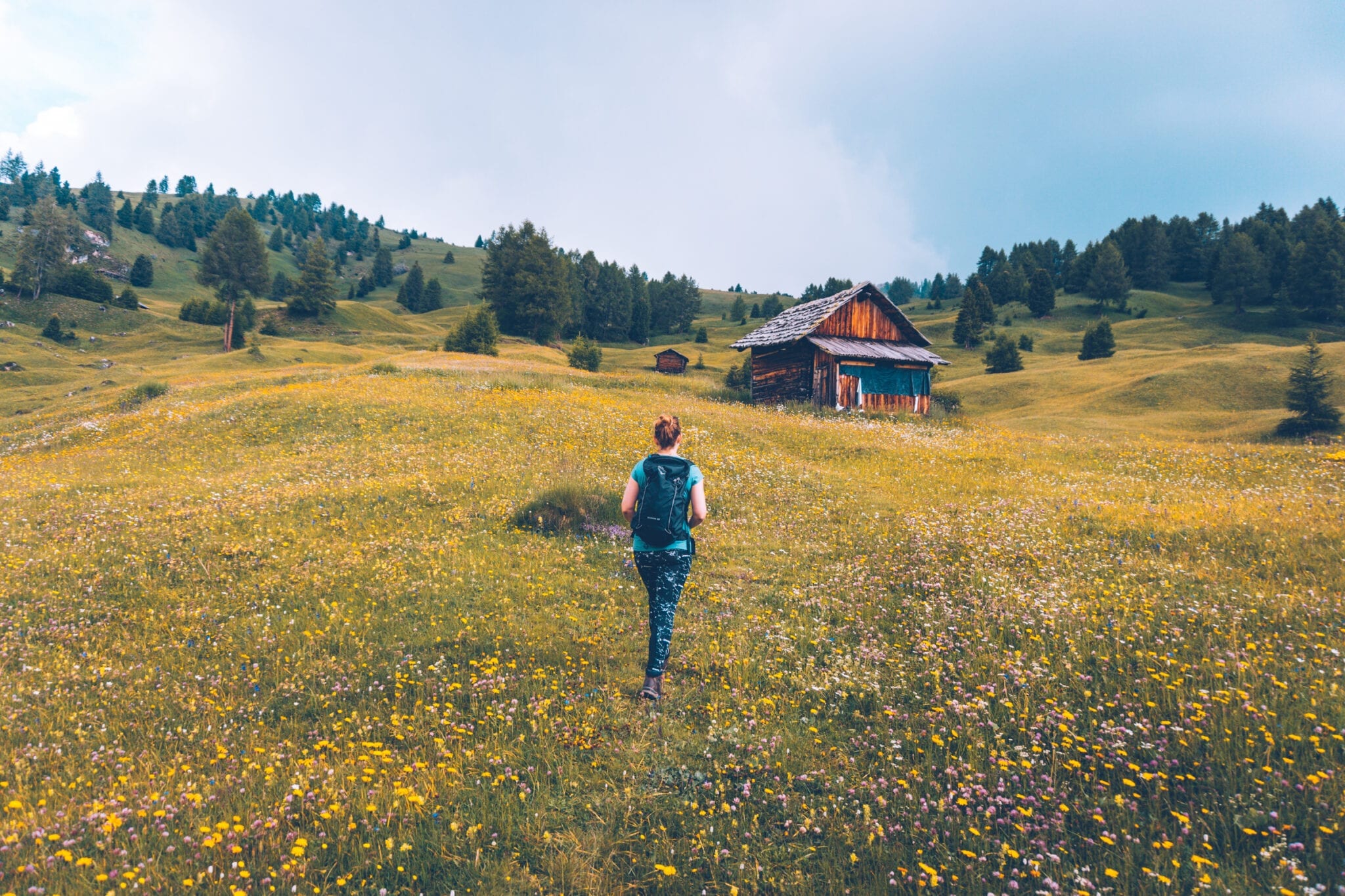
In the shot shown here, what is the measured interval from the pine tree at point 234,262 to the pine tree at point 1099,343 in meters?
93.7

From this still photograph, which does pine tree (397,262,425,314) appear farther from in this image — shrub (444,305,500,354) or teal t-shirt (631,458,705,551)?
teal t-shirt (631,458,705,551)

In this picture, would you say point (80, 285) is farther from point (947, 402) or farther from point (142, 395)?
point (947, 402)

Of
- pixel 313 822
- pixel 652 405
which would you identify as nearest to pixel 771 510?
pixel 313 822

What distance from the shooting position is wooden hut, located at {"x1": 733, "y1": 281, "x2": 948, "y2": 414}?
3900 cm

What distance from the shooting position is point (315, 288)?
258 feet

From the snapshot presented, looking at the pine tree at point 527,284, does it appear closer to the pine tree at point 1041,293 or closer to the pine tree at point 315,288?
the pine tree at point 315,288

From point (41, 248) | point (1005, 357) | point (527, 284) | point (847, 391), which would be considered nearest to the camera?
point (847, 391)

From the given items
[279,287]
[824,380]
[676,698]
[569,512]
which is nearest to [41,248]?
[279,287]

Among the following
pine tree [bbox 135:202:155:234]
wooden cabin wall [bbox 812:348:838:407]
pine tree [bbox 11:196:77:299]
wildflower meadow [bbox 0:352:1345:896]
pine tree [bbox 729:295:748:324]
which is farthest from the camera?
pine tree [bbox 135:202:155:234]

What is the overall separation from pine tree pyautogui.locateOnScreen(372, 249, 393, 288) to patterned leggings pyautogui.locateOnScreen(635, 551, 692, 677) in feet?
558

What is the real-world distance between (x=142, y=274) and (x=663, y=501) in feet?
489

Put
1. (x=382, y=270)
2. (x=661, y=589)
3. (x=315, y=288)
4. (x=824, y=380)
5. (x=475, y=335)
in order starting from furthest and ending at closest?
1. (x=382, y=270)
2. (x=315, y=288)
3. (x=475, y=335)
4. (x=824, y=380)
5. (x=661, y=589)

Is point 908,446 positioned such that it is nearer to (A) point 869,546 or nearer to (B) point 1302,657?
(A) point 869,546

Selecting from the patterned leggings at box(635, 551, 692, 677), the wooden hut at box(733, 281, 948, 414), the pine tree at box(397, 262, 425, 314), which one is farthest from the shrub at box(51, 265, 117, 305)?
the patterned leggings at box(635, 551, 692, 677)
